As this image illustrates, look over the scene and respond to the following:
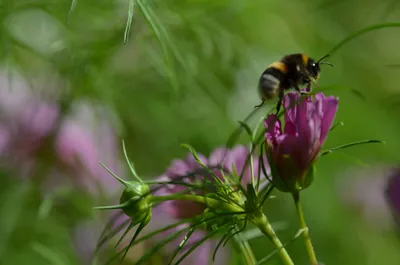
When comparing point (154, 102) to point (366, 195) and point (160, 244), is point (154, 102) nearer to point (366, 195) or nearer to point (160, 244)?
point (366, 195)

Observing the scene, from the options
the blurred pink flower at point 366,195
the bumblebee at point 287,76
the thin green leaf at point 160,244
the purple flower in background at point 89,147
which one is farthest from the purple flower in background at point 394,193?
the blurred pink flower at point 366,195

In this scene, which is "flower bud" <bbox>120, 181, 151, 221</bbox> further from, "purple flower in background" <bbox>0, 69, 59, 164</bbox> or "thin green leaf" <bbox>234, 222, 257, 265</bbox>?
"purple flower in background" <bbox>0, 69, 59, 164</bbox>

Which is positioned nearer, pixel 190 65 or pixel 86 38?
pixel 190 65

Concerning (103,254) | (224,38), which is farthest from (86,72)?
(103,254)

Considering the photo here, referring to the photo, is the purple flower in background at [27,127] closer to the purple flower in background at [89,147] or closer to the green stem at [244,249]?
the purple flower in background at [89,147]

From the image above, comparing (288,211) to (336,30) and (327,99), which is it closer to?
(336,30)

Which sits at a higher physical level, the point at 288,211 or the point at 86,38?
the point at 86,38
